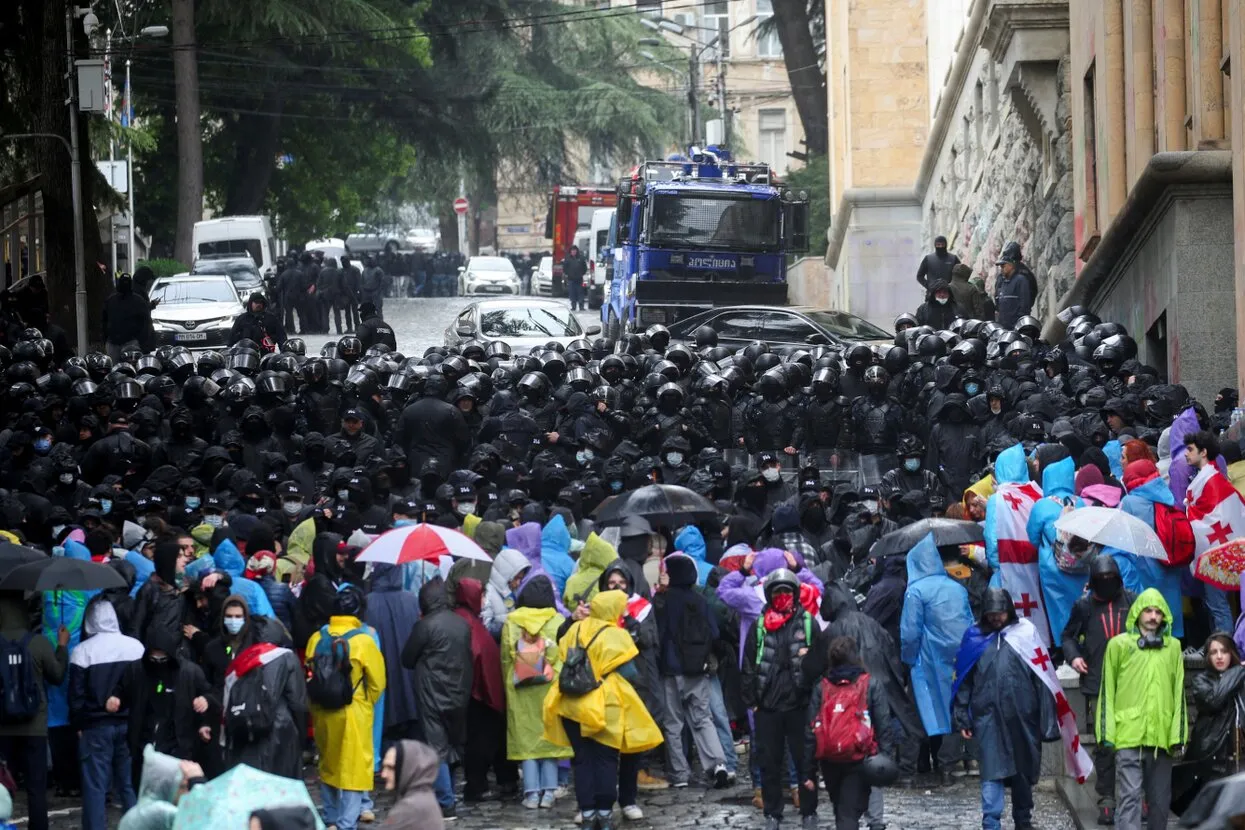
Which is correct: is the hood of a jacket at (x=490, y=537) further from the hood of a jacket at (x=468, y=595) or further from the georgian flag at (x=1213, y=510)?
the georgian flag at (x=1213, y=510)

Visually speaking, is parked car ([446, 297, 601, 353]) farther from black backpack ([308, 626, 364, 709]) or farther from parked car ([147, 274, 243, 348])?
black backpack ([308, 626, 364, 709])

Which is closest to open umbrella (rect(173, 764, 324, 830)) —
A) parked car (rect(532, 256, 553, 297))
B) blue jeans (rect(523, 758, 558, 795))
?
blue jeans (rect(523, 758, 558, 795))

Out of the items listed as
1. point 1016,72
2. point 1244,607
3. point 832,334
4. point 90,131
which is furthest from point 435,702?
point 90,131

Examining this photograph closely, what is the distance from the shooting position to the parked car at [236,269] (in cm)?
4650

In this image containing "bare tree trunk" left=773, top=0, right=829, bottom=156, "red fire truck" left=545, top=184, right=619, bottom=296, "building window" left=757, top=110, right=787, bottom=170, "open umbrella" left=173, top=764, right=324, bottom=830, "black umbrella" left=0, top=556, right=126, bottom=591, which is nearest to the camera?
"open umbrella" left=173, top=764, right=324, bottom=830

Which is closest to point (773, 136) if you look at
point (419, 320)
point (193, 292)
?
point (419, 320)

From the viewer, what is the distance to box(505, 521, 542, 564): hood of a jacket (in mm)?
15462

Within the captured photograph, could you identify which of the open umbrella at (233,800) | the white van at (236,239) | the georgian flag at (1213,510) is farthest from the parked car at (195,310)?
the open umbrella at (233,800)

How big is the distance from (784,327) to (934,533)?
570 inches

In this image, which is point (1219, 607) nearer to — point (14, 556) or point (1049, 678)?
point (1049, 678)

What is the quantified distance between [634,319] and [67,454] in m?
15.5

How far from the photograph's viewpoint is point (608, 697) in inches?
521

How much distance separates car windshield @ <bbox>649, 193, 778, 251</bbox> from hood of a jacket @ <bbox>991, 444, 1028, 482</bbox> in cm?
1823

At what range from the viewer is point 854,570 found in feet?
50.6
